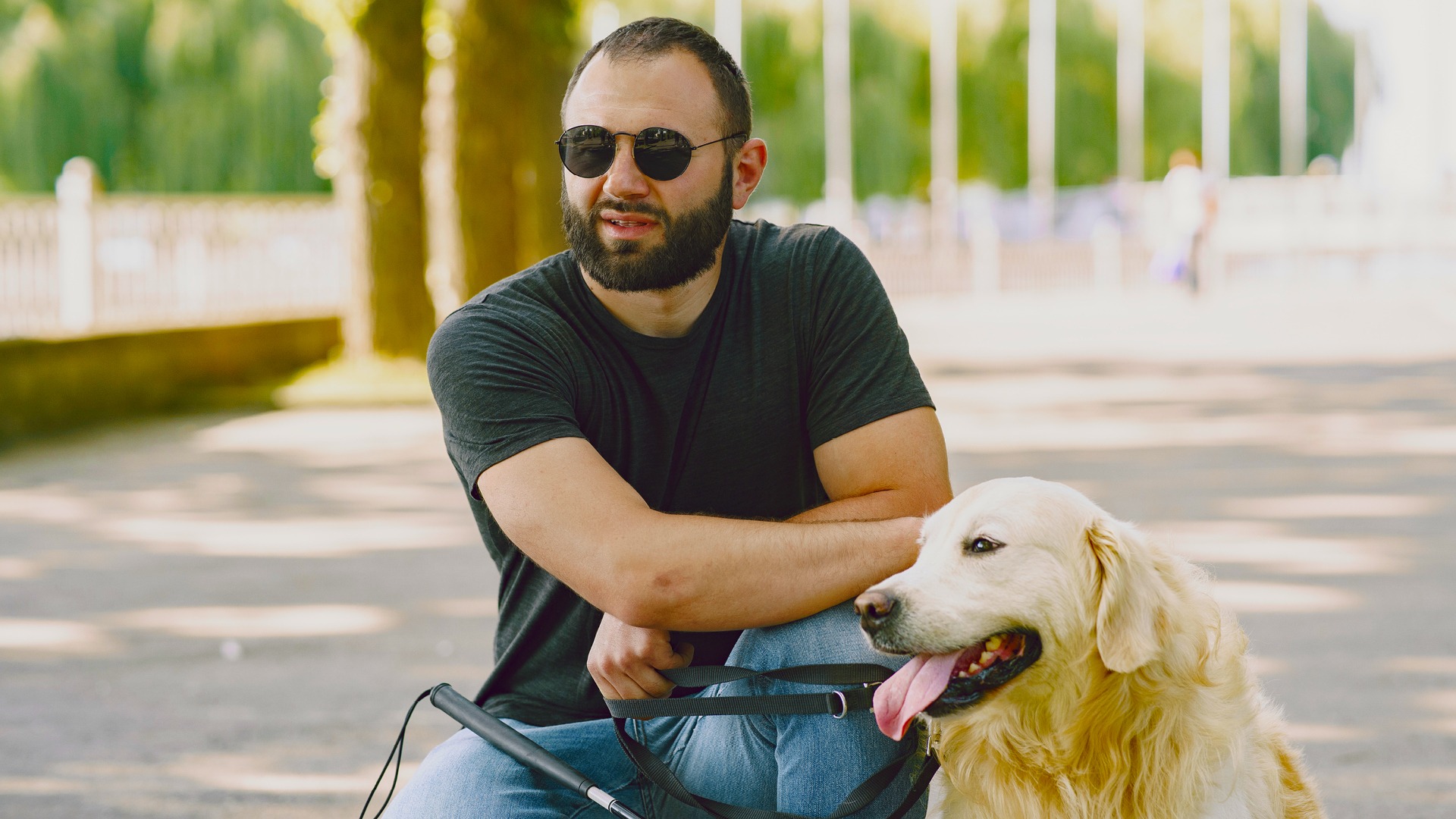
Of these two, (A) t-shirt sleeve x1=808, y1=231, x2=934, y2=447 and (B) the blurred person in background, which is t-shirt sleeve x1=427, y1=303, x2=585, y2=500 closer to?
(A) t-shirt sleeve x1=808, y1=231, x2=934, y2=447

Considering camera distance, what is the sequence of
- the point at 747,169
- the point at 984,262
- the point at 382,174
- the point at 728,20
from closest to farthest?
the point at 747,169, the point at 382,174, the point at 984,262, the point at 728,20

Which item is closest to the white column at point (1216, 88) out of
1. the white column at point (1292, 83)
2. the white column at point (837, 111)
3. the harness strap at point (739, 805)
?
the white column at point (1292, 83)

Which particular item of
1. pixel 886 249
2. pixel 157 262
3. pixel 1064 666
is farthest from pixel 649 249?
pixel 886 249

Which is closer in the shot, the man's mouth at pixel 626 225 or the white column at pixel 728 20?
the man's mouth at pixel 626 225

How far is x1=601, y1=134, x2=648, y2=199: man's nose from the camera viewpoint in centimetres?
310

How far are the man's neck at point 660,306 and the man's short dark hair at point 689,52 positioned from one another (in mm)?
330

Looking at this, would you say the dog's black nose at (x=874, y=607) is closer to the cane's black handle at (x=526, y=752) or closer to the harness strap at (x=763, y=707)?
the harness strap at (x=763, y=707)

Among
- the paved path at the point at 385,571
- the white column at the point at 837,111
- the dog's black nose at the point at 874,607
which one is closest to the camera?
the dog's black nose at the point at 874,607

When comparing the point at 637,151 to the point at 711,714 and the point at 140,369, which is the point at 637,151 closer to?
the point at 711,714

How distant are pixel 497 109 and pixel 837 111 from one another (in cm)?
2403

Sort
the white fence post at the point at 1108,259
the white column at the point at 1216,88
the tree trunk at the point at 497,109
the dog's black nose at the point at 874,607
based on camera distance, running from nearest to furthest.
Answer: the dog's black nose at the point at 874,607 < the tree trunk at the point at 497,109 < the white fence post at the point at 1108,259 < the white column at the point at 1216,88

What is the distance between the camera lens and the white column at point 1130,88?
1647 inches

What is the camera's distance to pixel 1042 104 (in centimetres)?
4044

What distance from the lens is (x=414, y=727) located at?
5012mm
